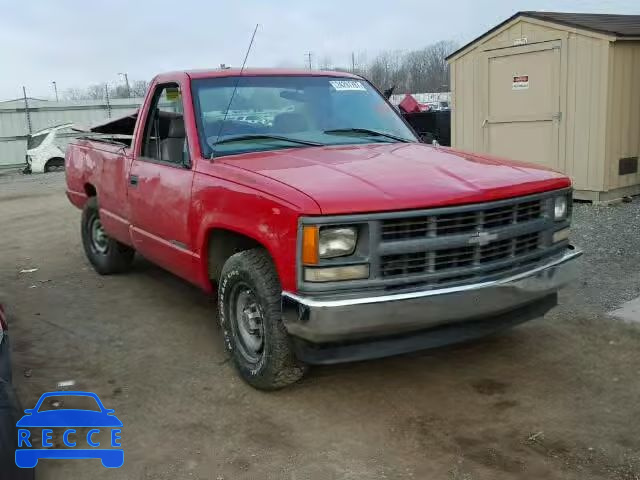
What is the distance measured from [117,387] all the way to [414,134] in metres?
2.91

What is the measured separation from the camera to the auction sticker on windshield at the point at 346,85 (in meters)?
5.21

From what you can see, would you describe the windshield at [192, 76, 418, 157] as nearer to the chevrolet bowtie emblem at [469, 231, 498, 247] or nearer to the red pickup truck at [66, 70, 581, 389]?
the red pickup truck at [66, 70, 581, 389]

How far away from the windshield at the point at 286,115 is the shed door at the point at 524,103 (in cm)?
524

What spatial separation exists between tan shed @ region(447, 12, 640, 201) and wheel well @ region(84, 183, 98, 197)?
6.30 m

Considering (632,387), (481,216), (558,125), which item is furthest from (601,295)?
(558,125)

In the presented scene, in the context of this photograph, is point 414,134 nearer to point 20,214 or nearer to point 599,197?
point 599,197

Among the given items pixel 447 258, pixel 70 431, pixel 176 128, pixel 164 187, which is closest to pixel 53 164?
pixel 176 128

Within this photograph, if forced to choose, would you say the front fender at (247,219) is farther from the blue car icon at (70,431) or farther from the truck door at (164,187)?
the blue car icon at (70,431)

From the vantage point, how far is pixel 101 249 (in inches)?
281

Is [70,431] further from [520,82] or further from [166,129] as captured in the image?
[520,82]

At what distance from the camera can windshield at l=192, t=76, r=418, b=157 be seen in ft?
15.1

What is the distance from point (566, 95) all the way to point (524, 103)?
704 millimetres

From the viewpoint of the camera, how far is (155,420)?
3783mm

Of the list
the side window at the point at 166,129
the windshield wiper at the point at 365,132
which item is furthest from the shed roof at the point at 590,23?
the side window at the point at 166,129
